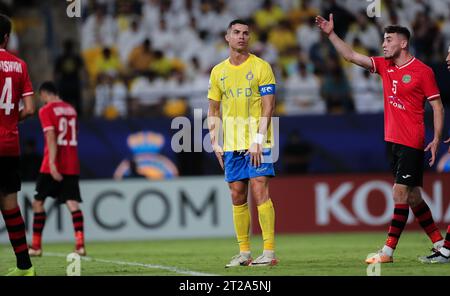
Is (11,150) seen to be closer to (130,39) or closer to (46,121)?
(46,121)

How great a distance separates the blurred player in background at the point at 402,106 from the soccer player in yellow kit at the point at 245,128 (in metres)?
0.83

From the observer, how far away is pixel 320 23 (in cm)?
1074

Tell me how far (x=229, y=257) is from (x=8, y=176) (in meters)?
3.86

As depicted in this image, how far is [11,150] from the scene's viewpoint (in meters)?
9.80

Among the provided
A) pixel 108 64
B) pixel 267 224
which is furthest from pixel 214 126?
pixel 108 64

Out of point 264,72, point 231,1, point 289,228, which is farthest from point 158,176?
point 264,72

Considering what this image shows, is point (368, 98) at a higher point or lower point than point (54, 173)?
higher

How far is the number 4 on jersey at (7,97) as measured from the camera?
387 inches

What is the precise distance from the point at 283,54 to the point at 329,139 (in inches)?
123

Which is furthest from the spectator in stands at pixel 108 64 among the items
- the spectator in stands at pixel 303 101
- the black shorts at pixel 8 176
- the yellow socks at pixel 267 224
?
the black shorts at pixel 8 176

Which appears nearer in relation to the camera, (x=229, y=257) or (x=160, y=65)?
(x=229, y=257)

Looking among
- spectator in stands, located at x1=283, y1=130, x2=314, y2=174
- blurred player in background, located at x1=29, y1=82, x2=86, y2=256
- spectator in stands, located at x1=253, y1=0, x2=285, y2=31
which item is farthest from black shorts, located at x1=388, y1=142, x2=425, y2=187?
spectator in stands, located at x1=253, y1=0, x2=285, y2=31

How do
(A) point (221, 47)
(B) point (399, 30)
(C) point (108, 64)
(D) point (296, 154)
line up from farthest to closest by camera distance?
1. (A) point (221, 47)
2. (C) point (108, 64)
3. (D) point (296, 154)
4. (B) point (399, 30)
